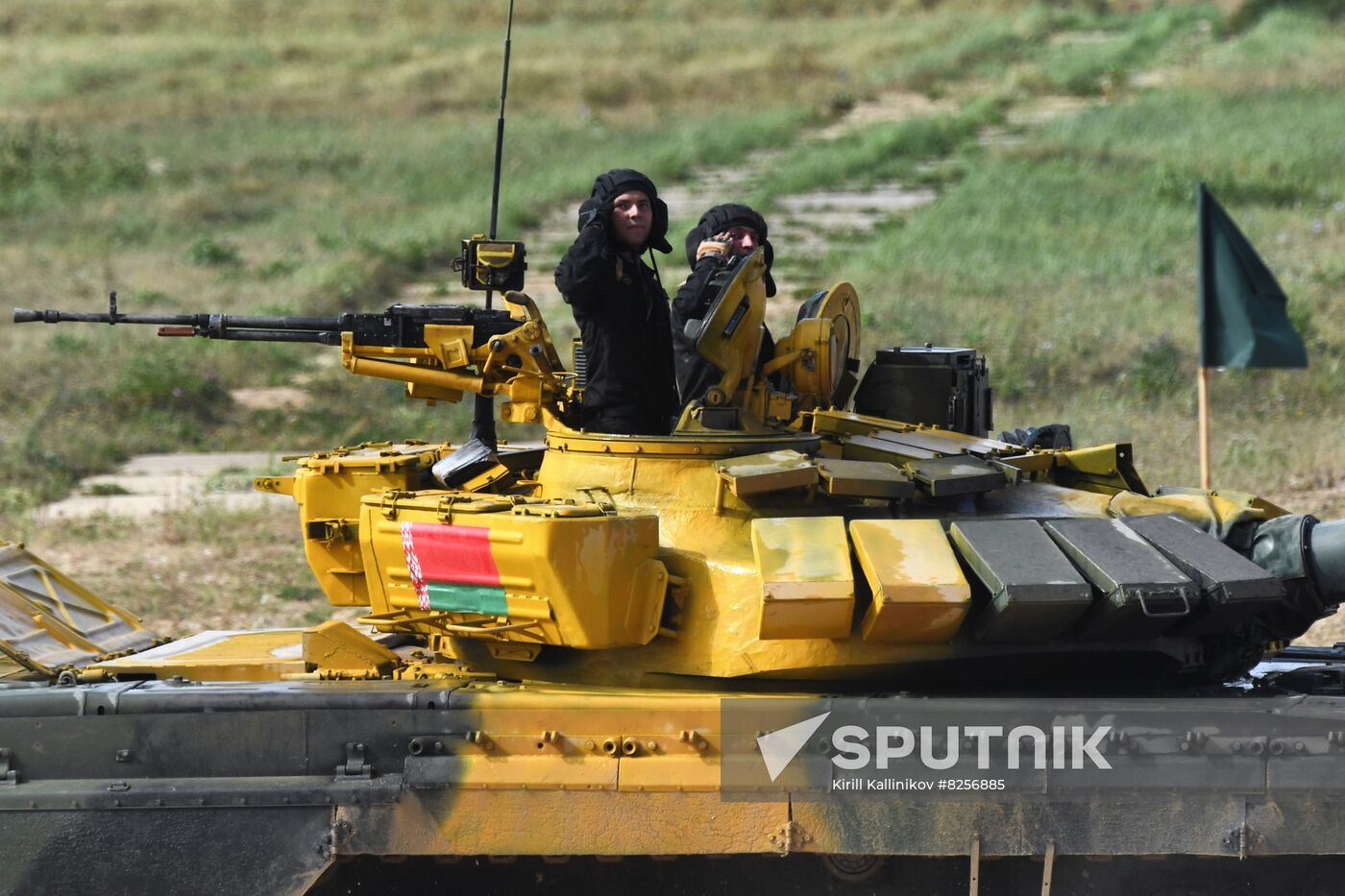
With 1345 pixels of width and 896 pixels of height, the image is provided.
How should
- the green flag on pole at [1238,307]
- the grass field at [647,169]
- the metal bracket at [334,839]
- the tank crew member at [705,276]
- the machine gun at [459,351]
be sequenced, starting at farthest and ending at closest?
the grass field at [647,169] → the green flag on pole at [1238,307] → the machine gun at [459,351] → the tank crew member at [705,276] → the metal bracket at [334,839]

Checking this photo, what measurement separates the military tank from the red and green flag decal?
13 mm

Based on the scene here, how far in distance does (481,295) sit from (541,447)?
669 inches

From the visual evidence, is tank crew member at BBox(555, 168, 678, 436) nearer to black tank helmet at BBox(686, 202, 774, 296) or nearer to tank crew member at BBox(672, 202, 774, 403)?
tank crew member at BBox(672, 202, 774, 403)

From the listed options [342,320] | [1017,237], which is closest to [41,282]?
[1017,237]

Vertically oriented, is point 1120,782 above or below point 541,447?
below

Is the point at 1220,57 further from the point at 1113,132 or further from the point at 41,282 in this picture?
the point at 41,282

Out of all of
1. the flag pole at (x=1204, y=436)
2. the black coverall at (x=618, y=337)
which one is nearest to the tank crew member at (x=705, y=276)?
the black coverall at (x=618, y=337)

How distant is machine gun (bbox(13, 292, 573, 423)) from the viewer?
865cm

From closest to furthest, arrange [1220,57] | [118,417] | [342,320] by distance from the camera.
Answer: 1. [342,320]
2. [118,417]
3. [1220,57]

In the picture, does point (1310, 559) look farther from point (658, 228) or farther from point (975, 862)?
point (658, 228)

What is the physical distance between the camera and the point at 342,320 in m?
8.95

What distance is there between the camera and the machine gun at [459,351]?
8648 mm

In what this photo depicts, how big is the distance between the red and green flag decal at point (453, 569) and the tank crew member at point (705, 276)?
1.43 m

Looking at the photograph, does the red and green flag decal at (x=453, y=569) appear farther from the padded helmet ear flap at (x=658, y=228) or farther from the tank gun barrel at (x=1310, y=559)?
the tank gun barrel at (x=1310, y=559)
